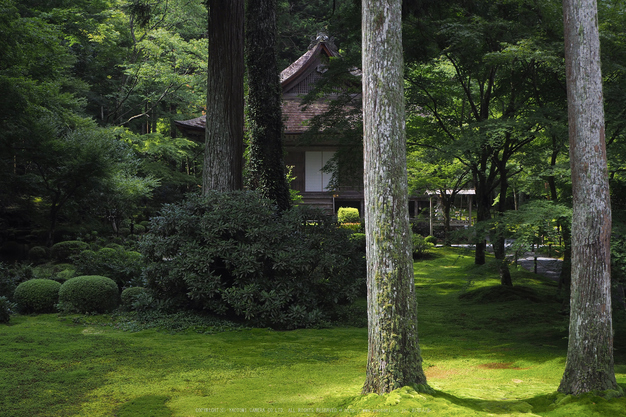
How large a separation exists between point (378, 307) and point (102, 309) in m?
6.95

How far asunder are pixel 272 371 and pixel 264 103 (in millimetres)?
6907

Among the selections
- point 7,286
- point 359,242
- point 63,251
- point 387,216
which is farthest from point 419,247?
point 387,216

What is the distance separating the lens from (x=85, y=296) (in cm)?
945

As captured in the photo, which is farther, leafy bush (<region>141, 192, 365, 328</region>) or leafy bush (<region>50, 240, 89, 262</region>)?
leafy bush (<region>50, 240, 89, 262</region>)

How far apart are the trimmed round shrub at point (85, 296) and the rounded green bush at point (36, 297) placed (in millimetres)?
309

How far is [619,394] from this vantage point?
15.1ft

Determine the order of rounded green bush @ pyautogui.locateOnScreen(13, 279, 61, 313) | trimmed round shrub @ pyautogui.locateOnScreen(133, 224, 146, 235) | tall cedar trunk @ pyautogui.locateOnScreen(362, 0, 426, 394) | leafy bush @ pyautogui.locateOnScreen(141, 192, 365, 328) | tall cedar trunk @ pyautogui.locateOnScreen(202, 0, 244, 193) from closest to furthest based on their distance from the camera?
tall cedar trunk @ pyautogui.locateOnScreen(362, 0, 426, 394) < leafy bush @ pyautogui.locateOnScreen(141, 192, 365, 328) < rounded green bush @ pyautogui.locateOnScreen(13, 279, 61, 313) < tall cedar trunk @ pyautogui.locateOnScreen(202, 0, 244, 193) < trimmed round shrub @ pyautogui.locateOnScreen(133, 224, 146, 235)

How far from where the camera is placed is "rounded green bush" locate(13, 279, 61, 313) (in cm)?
965

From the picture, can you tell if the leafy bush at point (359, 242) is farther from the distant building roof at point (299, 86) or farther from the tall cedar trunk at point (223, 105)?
the distant building roof at point (299, 86)

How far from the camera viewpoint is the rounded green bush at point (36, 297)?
9.65 metres

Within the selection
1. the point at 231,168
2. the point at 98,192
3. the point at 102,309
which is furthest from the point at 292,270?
the point at 98,192

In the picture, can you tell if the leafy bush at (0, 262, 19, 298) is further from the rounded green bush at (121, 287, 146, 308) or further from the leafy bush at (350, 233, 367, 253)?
the leafy bush at (350, 233, 367, 253)

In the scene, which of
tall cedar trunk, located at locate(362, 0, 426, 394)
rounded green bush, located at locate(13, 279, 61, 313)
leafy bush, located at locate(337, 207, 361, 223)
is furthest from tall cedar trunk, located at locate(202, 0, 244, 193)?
leafy bush, located at locate(337, 207, 361, 223)

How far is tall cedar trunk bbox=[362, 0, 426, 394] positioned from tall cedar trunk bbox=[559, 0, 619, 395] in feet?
5.17
